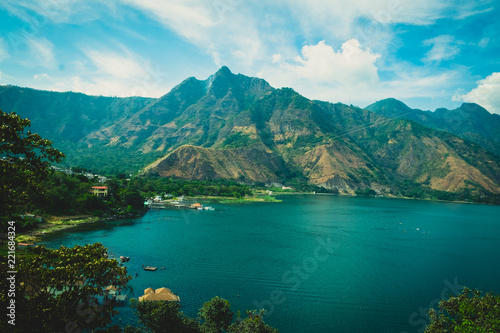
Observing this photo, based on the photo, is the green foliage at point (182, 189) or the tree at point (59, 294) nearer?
the tree at point (59, 294)

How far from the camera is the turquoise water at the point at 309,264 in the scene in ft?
108

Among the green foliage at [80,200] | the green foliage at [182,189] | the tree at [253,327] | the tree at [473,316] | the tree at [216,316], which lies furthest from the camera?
the green foliage at [182,189]

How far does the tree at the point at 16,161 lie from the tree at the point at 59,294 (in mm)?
2650

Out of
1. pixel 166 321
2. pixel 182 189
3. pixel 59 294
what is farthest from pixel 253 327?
pixel 182 189

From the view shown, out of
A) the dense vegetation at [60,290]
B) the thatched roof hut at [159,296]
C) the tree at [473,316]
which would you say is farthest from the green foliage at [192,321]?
the tree at [473,316]

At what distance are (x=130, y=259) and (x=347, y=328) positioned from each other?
34458mm

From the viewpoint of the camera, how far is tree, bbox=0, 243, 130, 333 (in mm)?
11734

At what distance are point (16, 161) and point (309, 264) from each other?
45435 millimetres

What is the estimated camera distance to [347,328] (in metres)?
29.3

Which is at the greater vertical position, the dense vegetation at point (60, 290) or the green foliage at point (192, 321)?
the dense vegetation at point (60, 290)

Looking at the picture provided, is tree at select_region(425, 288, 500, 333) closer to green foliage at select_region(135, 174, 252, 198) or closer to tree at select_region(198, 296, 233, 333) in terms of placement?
tree at select_region(198, 296, 233, 333)

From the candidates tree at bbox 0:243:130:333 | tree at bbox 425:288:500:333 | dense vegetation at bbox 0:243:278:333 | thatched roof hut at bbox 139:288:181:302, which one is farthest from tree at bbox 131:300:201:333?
tree at bbox 425:288:500:333

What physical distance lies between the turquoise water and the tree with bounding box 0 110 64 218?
2198 cm

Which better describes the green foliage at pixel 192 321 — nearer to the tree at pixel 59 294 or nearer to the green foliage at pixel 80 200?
the tree at pixel 59 294
